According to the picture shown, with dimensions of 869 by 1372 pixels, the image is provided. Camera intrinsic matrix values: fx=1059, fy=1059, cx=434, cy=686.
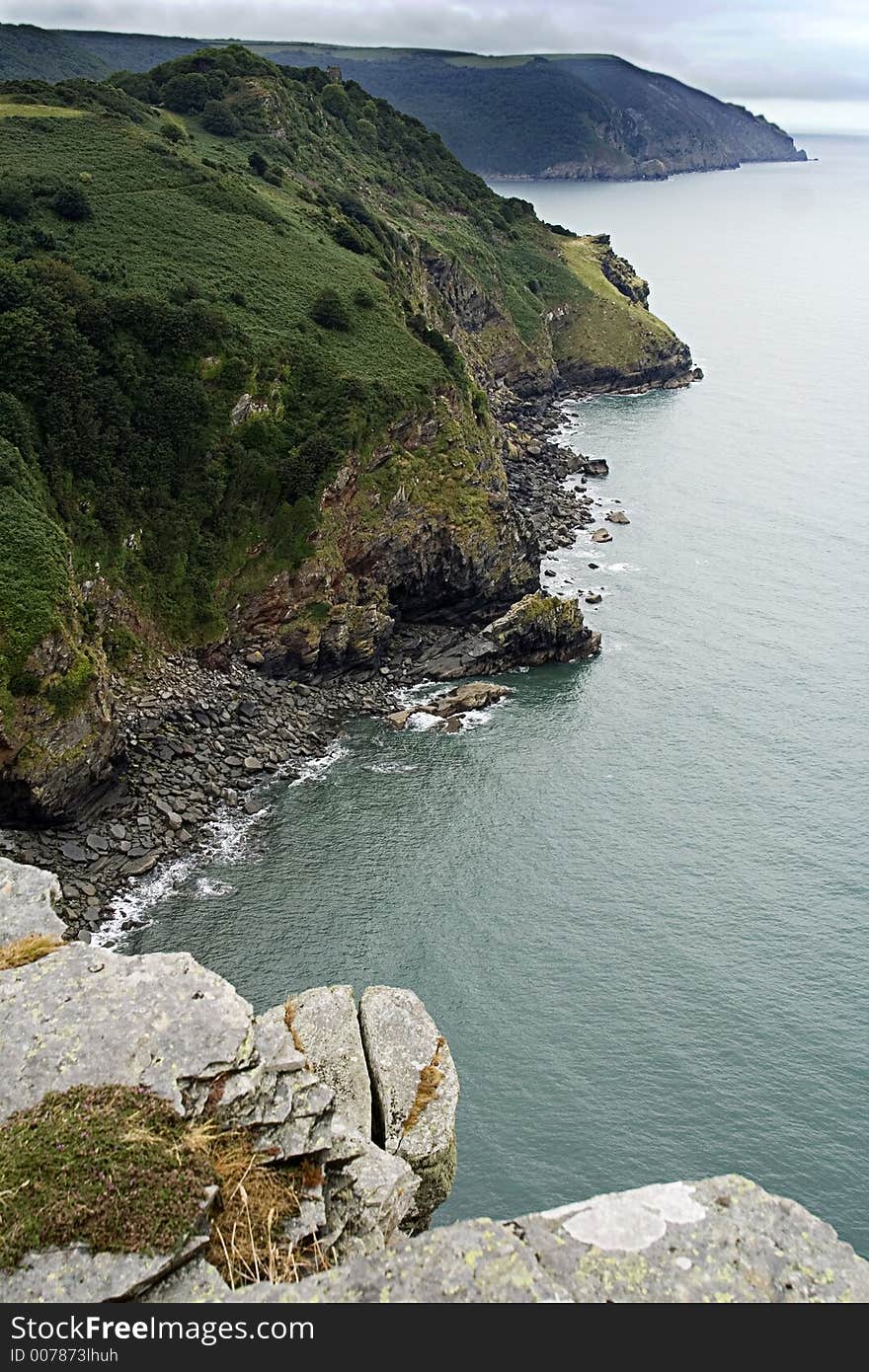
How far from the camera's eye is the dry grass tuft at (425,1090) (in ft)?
81.9

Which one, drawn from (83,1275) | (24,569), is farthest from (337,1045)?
(24,569)

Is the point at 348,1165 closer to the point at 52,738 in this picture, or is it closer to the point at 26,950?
the point at 26,950

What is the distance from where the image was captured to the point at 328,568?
7006cm

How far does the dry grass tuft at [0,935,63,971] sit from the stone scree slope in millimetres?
421

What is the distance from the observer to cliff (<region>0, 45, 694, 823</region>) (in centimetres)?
5606

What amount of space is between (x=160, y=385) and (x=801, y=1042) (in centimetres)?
5366

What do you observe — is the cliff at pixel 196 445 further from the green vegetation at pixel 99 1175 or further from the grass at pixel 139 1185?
the grass at pixel 139 1185

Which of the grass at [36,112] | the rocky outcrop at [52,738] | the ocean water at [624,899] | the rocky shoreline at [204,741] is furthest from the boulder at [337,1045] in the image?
the grass at [36,112]

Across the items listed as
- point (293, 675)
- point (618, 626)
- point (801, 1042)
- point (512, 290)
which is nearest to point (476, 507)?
point (618, 626)

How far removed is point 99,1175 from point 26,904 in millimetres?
9422

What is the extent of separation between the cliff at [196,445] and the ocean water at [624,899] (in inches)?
390

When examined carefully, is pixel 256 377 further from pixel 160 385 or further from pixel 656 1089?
pixel 656 1089

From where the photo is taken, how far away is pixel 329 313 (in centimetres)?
8344

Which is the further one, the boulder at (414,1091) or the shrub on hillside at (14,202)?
the shrub on hillside at (14,202)
